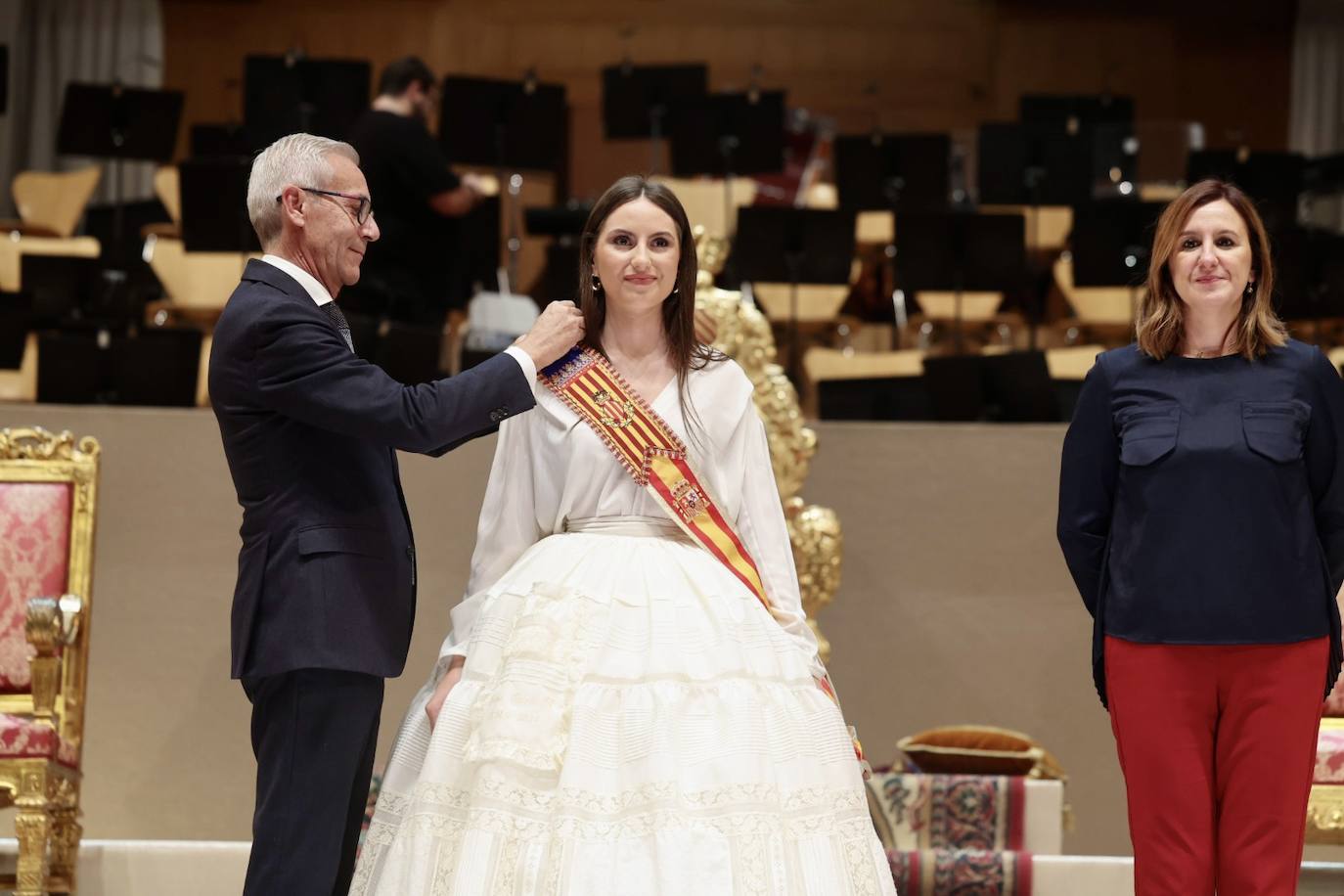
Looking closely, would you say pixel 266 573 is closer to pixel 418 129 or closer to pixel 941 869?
pixel 941 869

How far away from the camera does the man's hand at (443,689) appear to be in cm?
237

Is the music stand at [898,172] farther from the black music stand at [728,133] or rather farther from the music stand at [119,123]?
the music stand at [119,123]

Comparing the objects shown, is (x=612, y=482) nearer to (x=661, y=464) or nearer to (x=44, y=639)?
(x=661, y=464)

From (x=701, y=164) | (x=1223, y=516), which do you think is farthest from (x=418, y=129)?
(x=1223, y=516)

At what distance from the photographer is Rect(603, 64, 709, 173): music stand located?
711 cm

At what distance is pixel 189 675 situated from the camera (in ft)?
14.1

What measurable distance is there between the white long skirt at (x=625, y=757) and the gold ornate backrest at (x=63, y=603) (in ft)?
3.99

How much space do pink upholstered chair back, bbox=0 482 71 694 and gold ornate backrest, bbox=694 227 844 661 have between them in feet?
4.74

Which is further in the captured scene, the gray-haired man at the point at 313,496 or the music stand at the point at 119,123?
the music stand at the point at 119,123

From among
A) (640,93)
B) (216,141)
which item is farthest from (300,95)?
(640,93)

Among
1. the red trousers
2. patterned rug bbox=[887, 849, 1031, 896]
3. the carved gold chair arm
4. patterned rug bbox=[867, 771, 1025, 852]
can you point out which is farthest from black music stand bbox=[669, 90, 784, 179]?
the red trousers

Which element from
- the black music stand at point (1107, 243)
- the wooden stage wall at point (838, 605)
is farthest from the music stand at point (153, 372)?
the black music stand at point (1107, 243)

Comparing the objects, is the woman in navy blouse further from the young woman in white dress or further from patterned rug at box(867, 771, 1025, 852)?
patterned rug at box(867, 771, 1025, 852)

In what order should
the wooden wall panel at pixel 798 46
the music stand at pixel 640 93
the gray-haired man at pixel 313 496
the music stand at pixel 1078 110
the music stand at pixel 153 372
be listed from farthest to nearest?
1. the wooden wall panel at pixel 798 46
2. the music stand at pixel 1078 110
3. the music stand at pixel 640 93
4. the music stand at pixel 153 372
5. the gray-haired man at pixel 313 496
